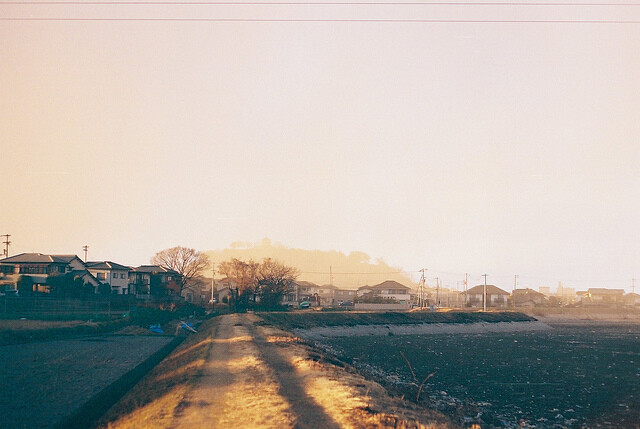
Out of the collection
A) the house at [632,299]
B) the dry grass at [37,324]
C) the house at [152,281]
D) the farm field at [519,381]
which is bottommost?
the house at [632,299]

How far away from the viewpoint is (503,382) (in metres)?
28.7

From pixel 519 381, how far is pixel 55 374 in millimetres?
24723

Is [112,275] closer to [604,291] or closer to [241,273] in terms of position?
[241,273]

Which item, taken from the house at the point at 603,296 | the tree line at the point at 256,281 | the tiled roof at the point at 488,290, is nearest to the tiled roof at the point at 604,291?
the house at the point at 603,296

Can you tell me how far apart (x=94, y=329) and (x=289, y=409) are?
43070 millimetres

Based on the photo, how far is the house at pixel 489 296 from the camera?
14375 cm

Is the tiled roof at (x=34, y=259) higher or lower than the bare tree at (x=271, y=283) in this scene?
higher

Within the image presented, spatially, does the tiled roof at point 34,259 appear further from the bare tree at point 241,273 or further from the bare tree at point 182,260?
the bare tree at point 182,260

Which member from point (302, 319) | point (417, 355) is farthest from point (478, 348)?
point (302, 319)

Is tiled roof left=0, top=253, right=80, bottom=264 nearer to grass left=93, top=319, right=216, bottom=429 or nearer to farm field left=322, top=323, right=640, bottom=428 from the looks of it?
farm field left=322, top=323, right=640, bottom=428

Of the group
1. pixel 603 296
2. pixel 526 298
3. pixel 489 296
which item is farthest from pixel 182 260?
pixel 603 296

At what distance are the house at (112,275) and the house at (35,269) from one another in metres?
8.39

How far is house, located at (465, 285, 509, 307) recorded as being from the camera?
144 metres

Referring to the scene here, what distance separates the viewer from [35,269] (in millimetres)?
77625
